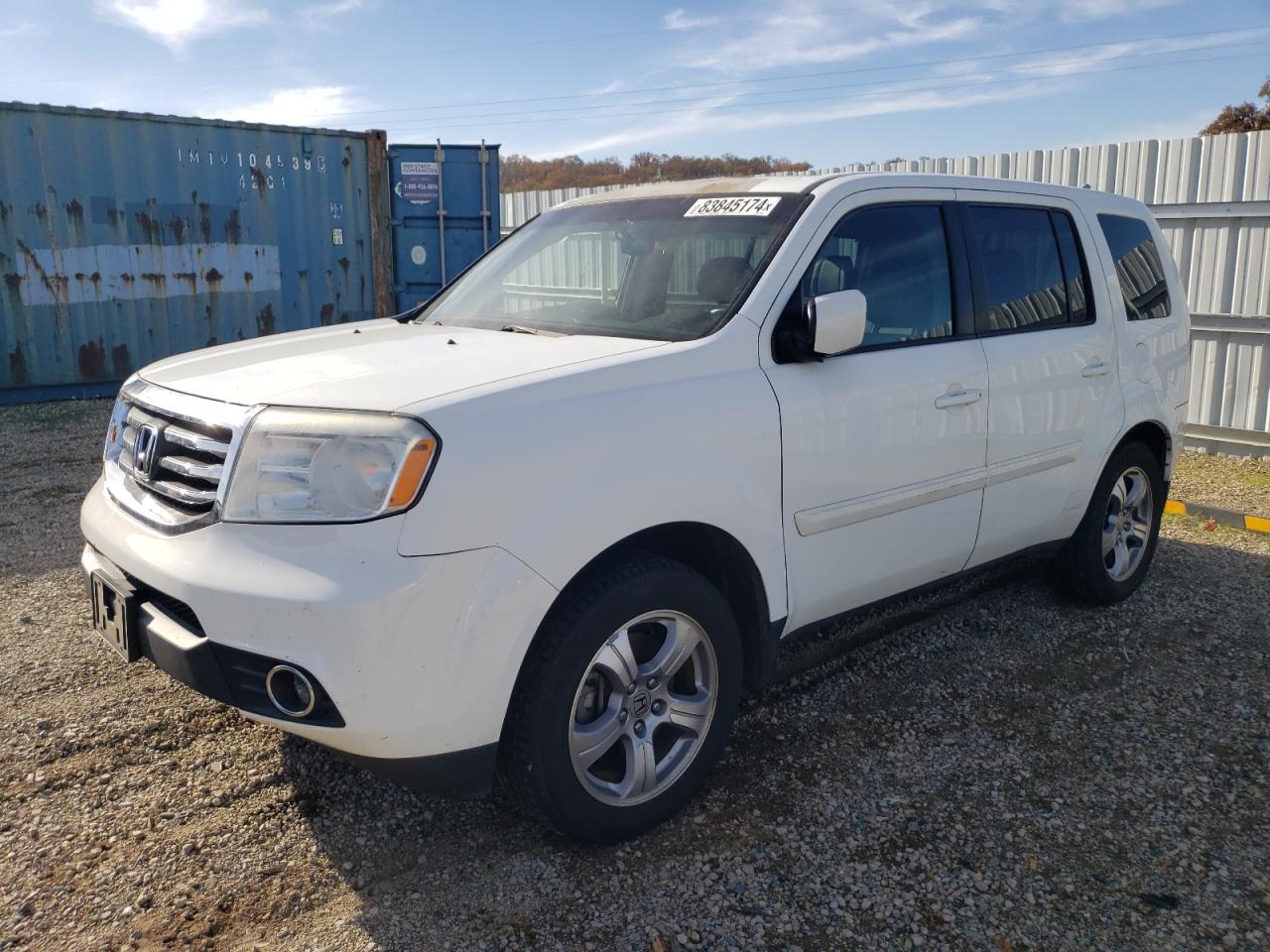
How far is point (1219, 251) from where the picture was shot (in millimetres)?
8055

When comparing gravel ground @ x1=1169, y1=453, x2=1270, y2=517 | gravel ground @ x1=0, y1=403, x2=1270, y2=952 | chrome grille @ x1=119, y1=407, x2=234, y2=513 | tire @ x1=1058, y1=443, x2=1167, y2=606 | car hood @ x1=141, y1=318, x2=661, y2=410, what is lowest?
gravel ground @ x1=0, y1=403, x2=1270, y2=952

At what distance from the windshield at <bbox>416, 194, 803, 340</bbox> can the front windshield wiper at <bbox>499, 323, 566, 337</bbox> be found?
0.01 meters

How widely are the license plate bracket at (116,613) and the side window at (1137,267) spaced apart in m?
4.14

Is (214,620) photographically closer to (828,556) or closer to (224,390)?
(224,390)

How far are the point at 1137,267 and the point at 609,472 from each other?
11.1 feet

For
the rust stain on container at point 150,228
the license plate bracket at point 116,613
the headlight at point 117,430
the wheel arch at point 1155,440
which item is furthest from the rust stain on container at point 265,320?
the wheel arch at point 1155,440

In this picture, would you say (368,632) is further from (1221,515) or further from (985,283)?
(1221,515)

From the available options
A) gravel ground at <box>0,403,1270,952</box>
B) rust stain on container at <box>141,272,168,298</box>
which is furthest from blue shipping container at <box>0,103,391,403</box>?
gravel ground at <box>0,403,1270,952</box>

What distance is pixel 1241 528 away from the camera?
6316 mm

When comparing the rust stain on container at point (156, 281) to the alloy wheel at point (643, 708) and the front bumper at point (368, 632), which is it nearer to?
the front bumper at point (368, 632)

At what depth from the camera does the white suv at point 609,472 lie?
2.34 meters

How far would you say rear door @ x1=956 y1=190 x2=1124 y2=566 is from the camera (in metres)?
3.84

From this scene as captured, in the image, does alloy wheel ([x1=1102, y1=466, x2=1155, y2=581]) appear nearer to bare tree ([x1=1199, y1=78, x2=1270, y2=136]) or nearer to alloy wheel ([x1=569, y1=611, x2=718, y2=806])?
alloy wheel ([x1=569, y1=611, x2=718, y2=806])

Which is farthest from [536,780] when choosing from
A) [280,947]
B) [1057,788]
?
[1057,788]
